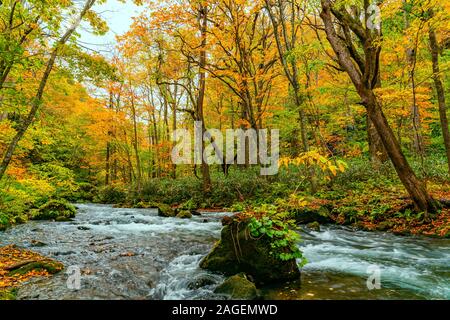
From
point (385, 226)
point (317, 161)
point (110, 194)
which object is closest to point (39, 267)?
point (317, 161)

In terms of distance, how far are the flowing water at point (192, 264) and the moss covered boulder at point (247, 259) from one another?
213 mm

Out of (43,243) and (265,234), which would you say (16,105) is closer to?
(43,243)

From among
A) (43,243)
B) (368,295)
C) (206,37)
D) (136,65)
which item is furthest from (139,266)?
(136,65)

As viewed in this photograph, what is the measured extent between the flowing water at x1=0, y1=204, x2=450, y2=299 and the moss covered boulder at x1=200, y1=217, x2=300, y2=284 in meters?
0.21

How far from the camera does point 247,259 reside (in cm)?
534

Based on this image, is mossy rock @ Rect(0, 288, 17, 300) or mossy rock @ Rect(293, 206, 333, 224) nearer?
mossy rock @ Rect(0, 288, 17, 300)

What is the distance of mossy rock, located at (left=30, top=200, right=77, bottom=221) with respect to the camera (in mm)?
12204

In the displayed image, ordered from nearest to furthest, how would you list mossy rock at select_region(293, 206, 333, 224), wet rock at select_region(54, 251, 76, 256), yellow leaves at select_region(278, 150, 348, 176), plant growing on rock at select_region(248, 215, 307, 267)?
yellow leaves at select_region(278, 150, 348, 176) → plant growing on rock at select_region(248, 215, 307, 267) → wet rock at select_region(54, 251, 76, 256) → mossy rock at select_region(293, 206, 333, 224)

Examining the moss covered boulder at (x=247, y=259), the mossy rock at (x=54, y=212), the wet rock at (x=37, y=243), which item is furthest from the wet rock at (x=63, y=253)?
the mossy rock at (x=54, y=212)

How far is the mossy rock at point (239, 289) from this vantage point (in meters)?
4.42

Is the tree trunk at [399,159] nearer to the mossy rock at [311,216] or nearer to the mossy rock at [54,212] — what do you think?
the mossy rock at [311,216]

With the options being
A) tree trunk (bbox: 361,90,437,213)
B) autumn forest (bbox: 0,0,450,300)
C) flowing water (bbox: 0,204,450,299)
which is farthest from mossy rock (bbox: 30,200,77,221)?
tree trunk (bbox: 361,90,437,213)

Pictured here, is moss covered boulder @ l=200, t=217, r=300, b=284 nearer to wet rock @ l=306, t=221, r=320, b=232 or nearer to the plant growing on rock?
the plant growing on rock

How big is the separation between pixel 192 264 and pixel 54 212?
9199 mm
